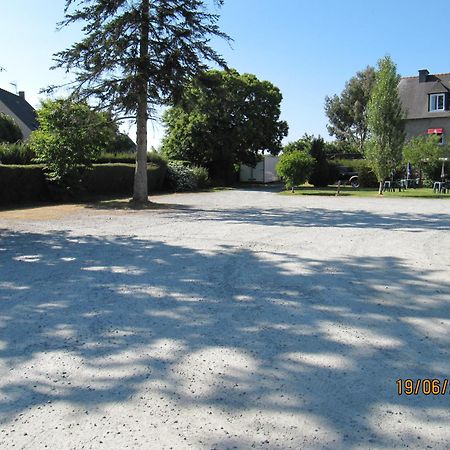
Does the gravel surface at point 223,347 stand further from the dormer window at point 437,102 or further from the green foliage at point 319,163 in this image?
the dormer window at point 437,102

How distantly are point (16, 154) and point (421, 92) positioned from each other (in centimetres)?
3682

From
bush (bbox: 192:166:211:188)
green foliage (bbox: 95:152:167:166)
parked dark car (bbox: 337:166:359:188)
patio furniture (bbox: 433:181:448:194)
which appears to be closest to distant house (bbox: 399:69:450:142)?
parked dark car (bbox: 337:166:359:188)

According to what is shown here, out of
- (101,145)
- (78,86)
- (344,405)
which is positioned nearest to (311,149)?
(101,145)

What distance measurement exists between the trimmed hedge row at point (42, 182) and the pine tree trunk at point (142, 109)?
10.0 feet

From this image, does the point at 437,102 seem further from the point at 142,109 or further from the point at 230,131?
the point at 142,109

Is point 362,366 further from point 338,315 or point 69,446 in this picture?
point 69,446

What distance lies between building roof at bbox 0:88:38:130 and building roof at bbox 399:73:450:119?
34.5 meters

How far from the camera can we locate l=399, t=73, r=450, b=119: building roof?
41.3 meters

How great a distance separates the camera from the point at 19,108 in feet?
150

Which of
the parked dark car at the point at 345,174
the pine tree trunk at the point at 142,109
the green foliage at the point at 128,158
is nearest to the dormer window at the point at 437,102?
the parked dark car at the point at 345,174

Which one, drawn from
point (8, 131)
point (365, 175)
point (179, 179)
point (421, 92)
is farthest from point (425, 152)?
point (8, 131)

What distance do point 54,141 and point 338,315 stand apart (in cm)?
1695

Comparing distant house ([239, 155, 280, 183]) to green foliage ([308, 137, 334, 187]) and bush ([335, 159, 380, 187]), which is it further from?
bush ([335, 159, 380, 187])

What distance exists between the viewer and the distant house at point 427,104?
41.1m
